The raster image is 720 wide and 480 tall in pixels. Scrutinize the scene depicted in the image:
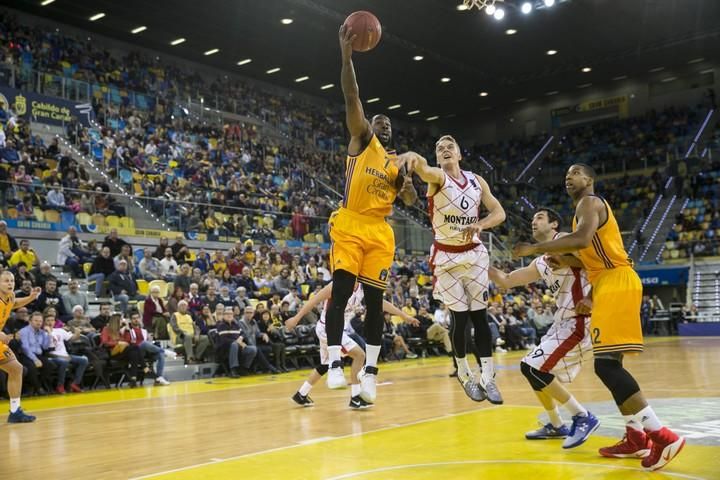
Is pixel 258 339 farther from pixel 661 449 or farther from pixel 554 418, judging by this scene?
pixel 661 449

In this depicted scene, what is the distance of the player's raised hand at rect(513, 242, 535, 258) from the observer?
445cm

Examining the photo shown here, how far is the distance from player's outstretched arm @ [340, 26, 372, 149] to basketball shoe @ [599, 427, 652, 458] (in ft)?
10.1

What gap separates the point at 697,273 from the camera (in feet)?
88.9

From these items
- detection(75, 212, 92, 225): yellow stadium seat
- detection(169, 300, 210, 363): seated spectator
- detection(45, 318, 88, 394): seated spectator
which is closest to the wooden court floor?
detection(45, 318, 88, 394): seated spectator

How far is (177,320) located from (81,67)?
1317 cm

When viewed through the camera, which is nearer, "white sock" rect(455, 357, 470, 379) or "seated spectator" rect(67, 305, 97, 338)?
"white sock" rect(455, 357, 470, 379)

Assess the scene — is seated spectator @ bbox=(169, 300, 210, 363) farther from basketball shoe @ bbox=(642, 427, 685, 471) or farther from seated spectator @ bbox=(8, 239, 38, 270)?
basketball shoe @ bbox=(642, 427, 685, 471)

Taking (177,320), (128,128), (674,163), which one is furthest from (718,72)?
(177,320)

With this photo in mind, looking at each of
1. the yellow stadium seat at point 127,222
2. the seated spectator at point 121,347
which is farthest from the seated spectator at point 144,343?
the yellow stadium seat at point 127,222

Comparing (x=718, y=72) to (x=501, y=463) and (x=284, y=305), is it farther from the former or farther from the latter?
(x=501, y=463)

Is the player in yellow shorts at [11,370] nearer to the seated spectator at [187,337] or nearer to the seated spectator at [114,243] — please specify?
the seated spectator at [187,337]

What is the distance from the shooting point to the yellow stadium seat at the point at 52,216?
1496cm

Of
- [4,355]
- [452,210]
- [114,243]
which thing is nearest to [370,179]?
[452,210]

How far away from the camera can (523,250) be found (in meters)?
4.53
